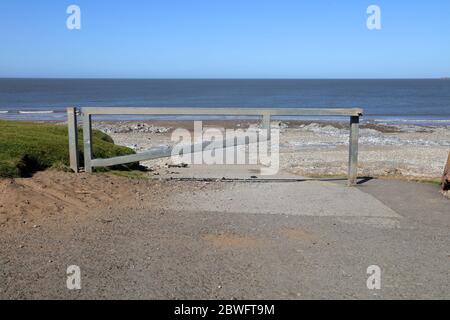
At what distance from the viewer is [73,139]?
8.95m

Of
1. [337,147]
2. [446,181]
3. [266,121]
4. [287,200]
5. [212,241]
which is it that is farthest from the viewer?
[337,147]

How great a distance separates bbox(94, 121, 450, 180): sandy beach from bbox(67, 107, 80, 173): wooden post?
3480mm

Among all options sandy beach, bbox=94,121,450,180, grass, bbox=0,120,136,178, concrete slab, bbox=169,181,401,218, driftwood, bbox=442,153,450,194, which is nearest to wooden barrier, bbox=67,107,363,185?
grass, bbox=0,120,136,178

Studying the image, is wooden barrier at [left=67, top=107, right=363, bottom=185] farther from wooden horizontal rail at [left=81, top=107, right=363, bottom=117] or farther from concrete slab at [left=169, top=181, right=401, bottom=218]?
concrete slab at [left=169, top=181, right=401, bottom=218]

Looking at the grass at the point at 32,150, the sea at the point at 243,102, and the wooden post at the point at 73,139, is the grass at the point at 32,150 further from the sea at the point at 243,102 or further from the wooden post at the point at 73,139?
the sea at the point at 243,102

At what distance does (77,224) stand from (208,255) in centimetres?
191

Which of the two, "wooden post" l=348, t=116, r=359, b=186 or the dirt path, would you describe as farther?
"wooden post" l=348, t=116, r=359, b=186

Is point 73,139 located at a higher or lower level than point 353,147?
higher

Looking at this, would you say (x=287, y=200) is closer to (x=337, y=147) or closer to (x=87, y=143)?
(x=87, y=143)

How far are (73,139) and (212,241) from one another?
407 centimetres

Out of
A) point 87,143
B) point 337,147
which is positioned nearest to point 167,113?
point 87,143

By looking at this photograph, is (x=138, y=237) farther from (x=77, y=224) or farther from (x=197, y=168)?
(x=197, y=168)

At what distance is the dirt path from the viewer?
4641 millimetres
